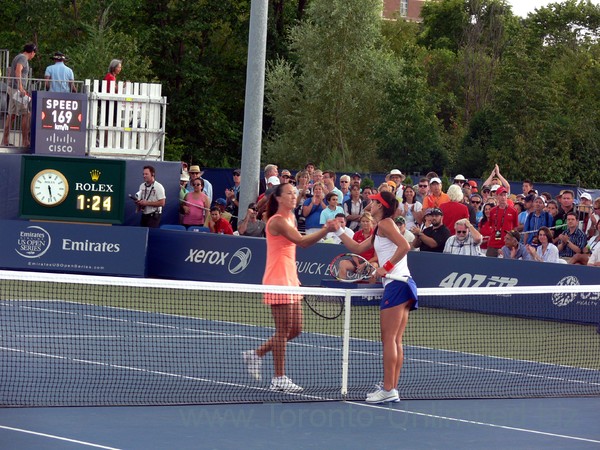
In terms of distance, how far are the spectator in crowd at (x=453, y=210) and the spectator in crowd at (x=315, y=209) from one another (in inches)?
79.1

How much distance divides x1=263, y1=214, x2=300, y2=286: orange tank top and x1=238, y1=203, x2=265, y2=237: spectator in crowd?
9611mm

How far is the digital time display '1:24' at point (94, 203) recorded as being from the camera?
21078mm

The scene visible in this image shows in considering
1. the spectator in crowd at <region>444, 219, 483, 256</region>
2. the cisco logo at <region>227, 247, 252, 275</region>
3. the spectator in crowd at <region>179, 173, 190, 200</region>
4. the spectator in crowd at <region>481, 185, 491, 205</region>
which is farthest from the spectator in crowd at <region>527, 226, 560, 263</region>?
the spectator in crowd at <region>179, 173, 190, 200</region>

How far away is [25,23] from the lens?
50375mm

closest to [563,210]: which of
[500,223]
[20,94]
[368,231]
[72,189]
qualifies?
[500,223]

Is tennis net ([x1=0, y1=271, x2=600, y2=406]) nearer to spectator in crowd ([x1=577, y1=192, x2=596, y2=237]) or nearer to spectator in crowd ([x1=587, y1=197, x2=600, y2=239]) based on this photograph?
spectator in crowd ([x1=587, y1=197, x2=600, y2=239])

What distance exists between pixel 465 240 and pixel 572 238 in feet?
5.46

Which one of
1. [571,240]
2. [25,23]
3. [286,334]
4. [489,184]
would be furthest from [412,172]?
[286,334]

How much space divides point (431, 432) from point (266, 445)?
57.9 inches

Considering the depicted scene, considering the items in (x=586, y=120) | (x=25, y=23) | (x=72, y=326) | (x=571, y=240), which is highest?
(x=25, y=23)

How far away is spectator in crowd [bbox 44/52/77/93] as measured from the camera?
2219cm

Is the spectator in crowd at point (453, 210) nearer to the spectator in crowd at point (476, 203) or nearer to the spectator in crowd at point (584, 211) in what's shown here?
the spectator in crowd at point (476, 203)

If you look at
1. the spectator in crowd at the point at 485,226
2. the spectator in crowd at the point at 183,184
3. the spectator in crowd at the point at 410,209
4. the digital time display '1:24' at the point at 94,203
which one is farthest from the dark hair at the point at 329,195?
the digital time display '1:24' at the point at 94,203

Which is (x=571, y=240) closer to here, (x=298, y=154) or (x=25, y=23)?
(x=298, y=154)
